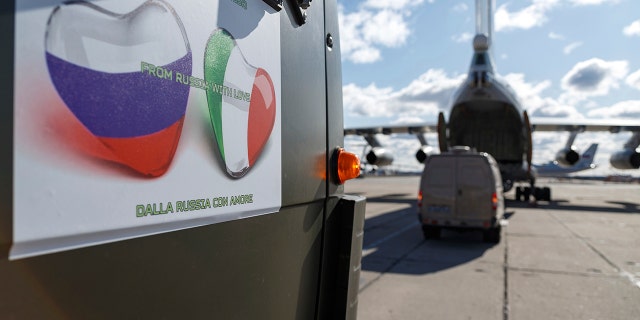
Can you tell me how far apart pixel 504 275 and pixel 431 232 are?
3276mm

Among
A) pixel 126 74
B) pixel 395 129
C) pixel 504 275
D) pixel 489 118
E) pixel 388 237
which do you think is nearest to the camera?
pixel 126 74

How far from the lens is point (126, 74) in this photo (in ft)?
3.75

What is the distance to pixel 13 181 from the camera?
867 mm

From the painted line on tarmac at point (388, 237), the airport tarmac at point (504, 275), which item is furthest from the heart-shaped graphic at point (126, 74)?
the painted line on tarmac at point (388, 237)

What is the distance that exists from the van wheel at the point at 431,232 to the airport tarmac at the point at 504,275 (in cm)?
21

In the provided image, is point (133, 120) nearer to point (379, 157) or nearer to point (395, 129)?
point (379, 157)

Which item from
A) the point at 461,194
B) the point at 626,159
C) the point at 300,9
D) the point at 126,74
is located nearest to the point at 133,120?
the point at 126,74

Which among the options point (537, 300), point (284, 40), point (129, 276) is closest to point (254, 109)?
point (284, 40)

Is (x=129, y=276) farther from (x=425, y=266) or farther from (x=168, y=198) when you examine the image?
(x=425, y=266)

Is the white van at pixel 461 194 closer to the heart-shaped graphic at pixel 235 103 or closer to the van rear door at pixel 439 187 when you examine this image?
the van rear door at pixel 439 187

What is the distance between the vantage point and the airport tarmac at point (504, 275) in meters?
4.89

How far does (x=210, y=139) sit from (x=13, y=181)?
0.64m

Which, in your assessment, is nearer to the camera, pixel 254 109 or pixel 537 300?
pixel 254 109

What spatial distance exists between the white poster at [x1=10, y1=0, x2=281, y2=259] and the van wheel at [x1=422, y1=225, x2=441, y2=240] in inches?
→ 329
